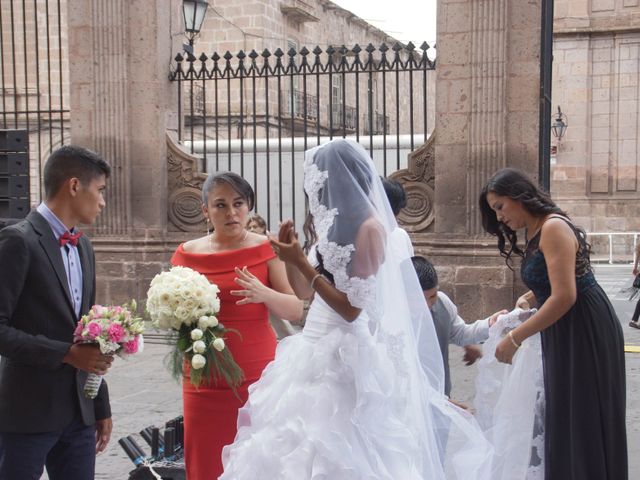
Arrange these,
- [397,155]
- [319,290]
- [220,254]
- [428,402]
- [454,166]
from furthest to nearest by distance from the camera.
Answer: [397,155] < [454,166] < [220,254] < [428,402] < [319,290]

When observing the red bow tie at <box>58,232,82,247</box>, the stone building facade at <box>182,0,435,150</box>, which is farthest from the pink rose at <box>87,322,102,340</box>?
the stone building facade at <box>182,0,435,150</box>

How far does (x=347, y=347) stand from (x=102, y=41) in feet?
30.1

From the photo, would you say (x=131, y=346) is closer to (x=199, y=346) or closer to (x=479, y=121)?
(x=199, y=346)

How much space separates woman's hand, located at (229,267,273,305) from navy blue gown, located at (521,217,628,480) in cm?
133

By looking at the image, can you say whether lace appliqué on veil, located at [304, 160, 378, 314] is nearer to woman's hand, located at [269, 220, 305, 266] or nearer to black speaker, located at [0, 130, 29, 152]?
woman's hand, located at [269, 220, 305, 266]

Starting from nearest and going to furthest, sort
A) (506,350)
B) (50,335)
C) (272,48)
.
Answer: (50,335) < (506,350) < (272,48)

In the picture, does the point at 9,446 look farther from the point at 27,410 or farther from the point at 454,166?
the point at 454,166

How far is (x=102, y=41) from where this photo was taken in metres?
11.8

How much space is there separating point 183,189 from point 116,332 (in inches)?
353

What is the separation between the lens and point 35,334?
10.7 feet

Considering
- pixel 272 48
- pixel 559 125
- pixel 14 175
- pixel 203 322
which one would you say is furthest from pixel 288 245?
pixel 272 48

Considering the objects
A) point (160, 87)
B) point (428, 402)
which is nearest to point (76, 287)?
point (428, 402)

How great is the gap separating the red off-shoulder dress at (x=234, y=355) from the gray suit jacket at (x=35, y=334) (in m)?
0.84

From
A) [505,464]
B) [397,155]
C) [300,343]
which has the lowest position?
[505,464]
